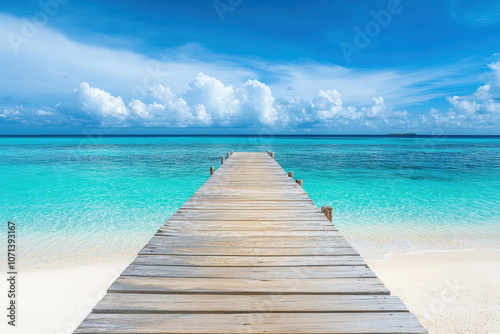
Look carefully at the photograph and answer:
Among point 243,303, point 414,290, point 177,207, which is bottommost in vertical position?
point 177,207

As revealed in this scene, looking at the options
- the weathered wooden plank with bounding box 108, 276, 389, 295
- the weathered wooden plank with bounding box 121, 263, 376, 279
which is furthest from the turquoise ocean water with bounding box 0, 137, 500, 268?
the weathered wooden plank with bounding box 108, 276, 389, 295

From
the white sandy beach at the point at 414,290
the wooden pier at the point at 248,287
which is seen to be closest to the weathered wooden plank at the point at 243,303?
the wooden pier at the point at 248,287

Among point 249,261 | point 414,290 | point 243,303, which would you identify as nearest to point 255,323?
point 243,303

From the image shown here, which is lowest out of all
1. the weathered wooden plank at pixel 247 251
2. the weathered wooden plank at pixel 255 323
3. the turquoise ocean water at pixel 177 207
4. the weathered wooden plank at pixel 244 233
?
the turquoise ocean water at pixel 177 207

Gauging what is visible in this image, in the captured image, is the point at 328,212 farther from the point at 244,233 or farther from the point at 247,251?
the point at 247,251

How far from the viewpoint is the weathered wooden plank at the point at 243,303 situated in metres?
2.55

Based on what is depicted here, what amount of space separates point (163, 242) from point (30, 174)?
2397 centimetres

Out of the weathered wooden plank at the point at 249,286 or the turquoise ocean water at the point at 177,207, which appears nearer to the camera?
the weathered wooden plank at the point at 249,286

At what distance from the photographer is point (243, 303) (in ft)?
8.75

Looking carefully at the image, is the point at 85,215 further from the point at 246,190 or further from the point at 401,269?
the point at 401,269

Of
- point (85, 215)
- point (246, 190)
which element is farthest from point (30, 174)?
point (246, 190)

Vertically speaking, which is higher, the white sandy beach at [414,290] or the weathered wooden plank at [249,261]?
the weathered wooden plank at [249,261]

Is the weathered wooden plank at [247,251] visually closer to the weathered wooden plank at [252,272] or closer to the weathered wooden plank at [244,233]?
the weathered wooden plank at [252,272]

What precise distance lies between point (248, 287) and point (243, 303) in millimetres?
280
